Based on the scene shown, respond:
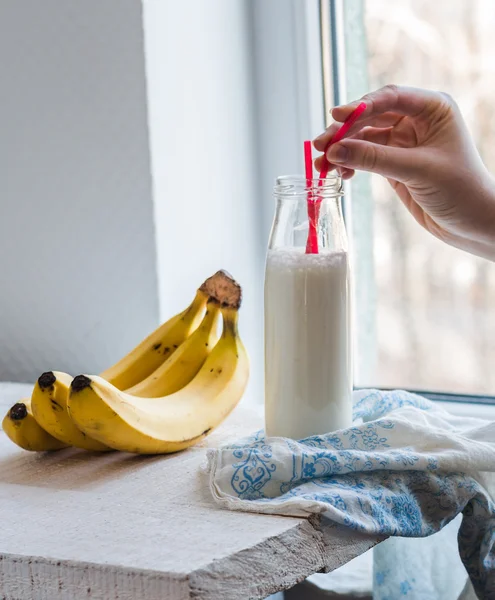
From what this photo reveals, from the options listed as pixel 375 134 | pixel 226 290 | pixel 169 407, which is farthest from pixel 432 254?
pixel 169 407

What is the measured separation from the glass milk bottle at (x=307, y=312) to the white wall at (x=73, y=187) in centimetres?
35

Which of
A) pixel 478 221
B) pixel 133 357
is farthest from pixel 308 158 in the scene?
pixel 133 357

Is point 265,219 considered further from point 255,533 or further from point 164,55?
point 255,533

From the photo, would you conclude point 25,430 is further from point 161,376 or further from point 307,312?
point 307,312

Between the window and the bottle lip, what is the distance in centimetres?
48

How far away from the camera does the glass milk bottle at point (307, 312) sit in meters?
0.79

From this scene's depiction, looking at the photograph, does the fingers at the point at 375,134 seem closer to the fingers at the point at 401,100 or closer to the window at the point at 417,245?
the fingers at the point at 401,100

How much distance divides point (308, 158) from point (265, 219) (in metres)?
0.54

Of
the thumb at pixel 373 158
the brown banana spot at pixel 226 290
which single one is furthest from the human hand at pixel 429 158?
the brown banana spot at pixel 226 290

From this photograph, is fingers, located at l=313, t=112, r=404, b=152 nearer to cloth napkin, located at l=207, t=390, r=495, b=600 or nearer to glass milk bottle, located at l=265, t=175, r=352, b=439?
glass milk bottle, located at l=265, t=175, r=352, b=439

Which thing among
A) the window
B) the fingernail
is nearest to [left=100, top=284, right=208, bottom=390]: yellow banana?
the fingernail

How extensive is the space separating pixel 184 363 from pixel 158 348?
0.05m

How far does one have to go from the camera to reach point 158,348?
95 centimetres

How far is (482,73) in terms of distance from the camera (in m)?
1.20
